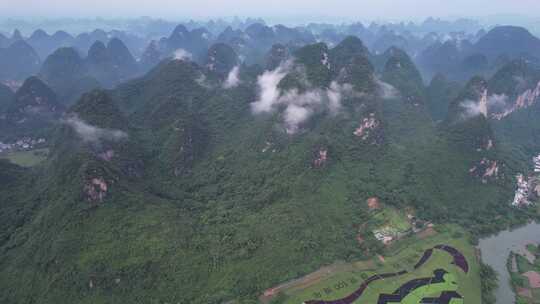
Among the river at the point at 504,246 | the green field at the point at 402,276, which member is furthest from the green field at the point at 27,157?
the river at the point at 504,246

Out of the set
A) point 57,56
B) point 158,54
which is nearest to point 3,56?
point 57,56

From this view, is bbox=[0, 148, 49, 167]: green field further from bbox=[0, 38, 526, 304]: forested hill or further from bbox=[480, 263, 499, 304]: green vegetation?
bbox=[480, 263, 499, 304]: green vegetation

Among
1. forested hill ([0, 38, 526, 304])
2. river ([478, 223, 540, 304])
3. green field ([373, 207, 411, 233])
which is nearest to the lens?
forested hill ([0, 38, 526, 304])

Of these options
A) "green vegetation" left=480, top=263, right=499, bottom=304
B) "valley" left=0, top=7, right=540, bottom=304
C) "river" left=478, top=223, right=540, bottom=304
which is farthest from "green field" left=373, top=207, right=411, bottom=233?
"green vegetation" left=480, top=263, right=499, bottom=304

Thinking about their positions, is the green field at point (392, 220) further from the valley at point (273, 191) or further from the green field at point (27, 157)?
the green field at point (27, 157)

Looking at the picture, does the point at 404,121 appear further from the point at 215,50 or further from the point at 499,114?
the point at 215,50

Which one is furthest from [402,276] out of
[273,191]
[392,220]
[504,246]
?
[273,191]
